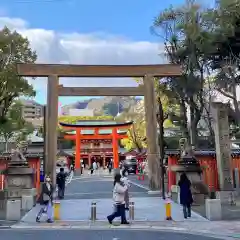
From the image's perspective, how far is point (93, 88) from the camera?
83.0ft

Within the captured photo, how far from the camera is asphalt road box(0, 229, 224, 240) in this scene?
9961 mm

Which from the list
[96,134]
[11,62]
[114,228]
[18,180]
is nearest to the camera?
[114,228]

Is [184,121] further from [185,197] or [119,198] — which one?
Result: [119,198]

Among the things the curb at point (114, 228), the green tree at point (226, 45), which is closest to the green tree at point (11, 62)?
the green tree at point (226, 45)

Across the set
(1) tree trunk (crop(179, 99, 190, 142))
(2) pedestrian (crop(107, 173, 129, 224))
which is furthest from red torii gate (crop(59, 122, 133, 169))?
(2) pedestrian (crop(107, 173, 129, 224))

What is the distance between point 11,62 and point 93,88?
6912 millimetres

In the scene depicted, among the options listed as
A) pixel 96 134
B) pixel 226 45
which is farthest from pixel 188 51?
pixel 96 134

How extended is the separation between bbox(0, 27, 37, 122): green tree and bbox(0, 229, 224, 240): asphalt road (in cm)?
1735

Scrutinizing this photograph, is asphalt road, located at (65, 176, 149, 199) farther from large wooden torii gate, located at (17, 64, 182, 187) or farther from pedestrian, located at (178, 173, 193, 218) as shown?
pedestrian, located at (178, 173, 193, 218)

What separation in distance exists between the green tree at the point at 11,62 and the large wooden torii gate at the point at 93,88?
4349mm

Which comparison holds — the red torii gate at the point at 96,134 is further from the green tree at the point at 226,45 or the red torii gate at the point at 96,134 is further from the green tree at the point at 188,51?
the green tree at the point at 226,45

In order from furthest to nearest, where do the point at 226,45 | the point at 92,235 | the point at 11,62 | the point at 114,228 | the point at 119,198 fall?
the point at 11,62, the point at 226,45, the point at 119,198, the point at 114,228, the point at 92,235

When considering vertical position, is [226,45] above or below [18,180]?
above

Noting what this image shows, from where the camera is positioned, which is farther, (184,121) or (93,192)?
(184,121)
